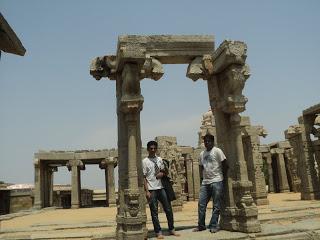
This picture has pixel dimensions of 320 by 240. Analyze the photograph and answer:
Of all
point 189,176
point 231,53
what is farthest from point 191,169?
point 231,53

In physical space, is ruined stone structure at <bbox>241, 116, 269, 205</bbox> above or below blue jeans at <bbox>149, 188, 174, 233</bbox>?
above

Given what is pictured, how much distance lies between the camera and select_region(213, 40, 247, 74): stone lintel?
6.38 meters

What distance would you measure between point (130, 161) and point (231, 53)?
8.89 ft

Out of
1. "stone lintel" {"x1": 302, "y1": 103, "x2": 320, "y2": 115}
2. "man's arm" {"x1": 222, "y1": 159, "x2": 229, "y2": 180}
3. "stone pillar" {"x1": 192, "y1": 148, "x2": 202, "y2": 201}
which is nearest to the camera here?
"man's arm" {"x1": 222, "y1": 159, "x2": 229, "y2": 180}

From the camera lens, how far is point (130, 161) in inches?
241

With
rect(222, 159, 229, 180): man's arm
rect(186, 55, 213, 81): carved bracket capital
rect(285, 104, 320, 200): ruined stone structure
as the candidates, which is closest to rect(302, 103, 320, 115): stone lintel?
rect(285, 104, 320, 200): ruined stone structure

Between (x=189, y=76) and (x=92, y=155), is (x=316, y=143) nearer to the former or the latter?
(x=189, y=76)

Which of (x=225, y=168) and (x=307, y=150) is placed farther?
(x=307, y=150)

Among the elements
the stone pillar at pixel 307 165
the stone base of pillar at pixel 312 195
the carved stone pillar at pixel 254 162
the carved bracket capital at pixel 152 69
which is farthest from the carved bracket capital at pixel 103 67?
the stone base of pillar at pixel 312 195

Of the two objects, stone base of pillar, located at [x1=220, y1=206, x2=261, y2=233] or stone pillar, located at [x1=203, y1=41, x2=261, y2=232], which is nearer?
stone base of pillar, located at [x1=220, y1=206, x2=261, y2=233]

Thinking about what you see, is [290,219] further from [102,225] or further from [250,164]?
[250,164]

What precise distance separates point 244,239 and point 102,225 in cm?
648

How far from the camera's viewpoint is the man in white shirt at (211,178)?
648 centimetres

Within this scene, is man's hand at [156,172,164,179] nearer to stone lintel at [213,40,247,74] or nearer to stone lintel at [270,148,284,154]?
stone lintel at [213,40,247,74]
